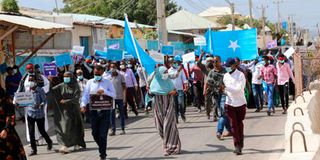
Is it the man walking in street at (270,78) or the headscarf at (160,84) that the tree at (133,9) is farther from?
the headscarf at (160,84)

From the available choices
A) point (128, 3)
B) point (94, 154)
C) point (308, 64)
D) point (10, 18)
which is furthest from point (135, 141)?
point (128, 3)

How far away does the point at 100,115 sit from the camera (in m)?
9.59

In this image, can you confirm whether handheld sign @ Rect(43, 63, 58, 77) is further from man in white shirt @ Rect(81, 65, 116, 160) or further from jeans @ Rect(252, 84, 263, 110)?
man in white shirt @ Rect(81, 65, 116, 160)

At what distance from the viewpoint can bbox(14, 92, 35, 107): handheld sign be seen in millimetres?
10297

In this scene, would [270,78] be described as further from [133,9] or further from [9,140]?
[133,9]

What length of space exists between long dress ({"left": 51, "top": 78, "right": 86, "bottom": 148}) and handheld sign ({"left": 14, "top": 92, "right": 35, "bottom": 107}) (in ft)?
1.73

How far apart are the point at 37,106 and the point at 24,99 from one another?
30cm

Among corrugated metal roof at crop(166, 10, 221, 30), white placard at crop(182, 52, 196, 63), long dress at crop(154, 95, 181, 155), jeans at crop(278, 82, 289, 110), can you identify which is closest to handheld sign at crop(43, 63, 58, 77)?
white placard at crop(182, 52, 196, 63)

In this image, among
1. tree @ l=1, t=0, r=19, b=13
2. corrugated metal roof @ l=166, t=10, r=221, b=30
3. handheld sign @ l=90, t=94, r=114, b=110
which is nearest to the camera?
handheld sign @ l=90, t=94, r=114, b=110

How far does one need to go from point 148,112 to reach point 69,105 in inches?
289

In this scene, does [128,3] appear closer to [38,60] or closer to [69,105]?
[38,60]

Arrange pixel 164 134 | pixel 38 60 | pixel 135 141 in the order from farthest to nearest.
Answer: pixel 38 60 < pixel 135 141 < pixel 164 134

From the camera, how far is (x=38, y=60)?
19391 millimetres

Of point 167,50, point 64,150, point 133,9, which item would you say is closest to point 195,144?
point 64,150
